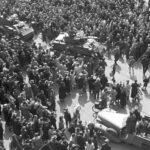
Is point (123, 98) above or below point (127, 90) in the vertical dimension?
below

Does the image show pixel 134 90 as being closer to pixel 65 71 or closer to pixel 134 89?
pixel 134 89

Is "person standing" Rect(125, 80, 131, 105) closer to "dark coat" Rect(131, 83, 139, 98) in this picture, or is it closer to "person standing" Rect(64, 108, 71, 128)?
"dark coat" Rect(131, 83, 139, 98)

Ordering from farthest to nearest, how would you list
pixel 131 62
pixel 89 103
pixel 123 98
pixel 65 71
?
pixel 131 62 → pixel 65 71 → pixel 89 103 → pixel 123 98

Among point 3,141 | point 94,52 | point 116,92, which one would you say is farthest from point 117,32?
point 3,141

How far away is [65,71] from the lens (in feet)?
71.1

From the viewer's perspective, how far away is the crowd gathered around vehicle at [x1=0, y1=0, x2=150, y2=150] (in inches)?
641

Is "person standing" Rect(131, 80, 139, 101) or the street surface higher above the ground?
"person standing" Rect(131, 80, 139, 101)

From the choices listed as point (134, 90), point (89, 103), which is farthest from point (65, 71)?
point (134, 90)

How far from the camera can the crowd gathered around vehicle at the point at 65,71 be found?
16.3 meters

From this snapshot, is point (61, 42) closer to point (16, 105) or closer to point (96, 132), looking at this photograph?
point (16, 105)

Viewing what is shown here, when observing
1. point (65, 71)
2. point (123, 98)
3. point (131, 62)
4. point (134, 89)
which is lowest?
point (123, 98)

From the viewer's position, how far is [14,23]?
97.7 feet

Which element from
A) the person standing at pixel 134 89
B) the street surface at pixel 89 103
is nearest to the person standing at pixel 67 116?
the street surface at pixel 89 103

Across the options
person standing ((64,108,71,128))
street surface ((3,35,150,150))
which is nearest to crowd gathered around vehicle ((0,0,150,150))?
person standing ((64,108,71,128))
